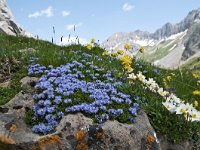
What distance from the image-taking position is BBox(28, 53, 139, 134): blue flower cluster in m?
8.55

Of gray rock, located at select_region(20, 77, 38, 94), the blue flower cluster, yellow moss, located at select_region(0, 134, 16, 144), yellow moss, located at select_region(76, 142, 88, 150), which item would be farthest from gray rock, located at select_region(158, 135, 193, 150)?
yellow moss, located at select_region(0, 134, 16, 144)

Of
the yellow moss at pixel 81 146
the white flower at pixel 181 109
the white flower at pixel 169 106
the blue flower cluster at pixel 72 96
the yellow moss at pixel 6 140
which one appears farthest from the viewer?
the white flower at pixel 169 106

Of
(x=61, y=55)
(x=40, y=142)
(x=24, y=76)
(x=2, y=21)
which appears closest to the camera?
(x=40, y=142)

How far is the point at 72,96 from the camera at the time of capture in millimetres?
9094

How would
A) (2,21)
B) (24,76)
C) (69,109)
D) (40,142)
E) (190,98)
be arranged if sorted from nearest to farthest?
(40,142), (69,109), (24,76), (190,98), (2,21)

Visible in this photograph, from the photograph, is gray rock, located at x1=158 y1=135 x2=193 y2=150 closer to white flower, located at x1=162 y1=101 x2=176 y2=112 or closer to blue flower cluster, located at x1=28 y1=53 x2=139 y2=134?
white flower, located at x1=162 y1=101 x2=176 y2=112

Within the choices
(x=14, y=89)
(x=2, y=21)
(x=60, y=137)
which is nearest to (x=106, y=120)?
(x=60, y=137)

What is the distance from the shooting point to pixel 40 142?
309 inches

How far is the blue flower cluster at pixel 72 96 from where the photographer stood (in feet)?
28.0

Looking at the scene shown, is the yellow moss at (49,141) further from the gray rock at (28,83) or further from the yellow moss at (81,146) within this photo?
the gray rock at (28,83)

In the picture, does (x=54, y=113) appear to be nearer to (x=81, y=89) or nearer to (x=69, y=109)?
(x=69, y=109)

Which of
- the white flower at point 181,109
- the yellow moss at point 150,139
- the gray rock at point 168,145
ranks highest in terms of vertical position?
the white flower at point 181,109

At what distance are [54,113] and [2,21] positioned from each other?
107 feet

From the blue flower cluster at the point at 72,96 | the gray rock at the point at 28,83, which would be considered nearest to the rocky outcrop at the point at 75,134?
the blue flower cluster at the point at 72,96
